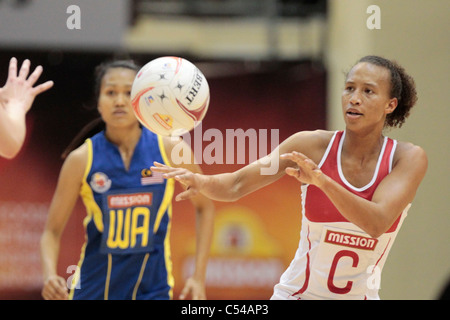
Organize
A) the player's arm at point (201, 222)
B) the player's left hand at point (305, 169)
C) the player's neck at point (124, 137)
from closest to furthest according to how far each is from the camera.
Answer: the player's left hand at point (305, 169)
the player's arm at point (201, 222)
the player's neck at point (124, 137)

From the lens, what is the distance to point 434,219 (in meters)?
5.75

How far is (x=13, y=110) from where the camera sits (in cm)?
359

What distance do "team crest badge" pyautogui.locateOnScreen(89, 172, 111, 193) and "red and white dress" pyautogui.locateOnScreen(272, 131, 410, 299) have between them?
123 centimetres

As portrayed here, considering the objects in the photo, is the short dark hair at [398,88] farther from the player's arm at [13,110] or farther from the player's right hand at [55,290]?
the player's right hand at [55,290]

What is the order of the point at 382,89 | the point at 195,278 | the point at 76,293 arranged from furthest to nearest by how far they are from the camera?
the point at 76,293
the point at 195,278
the point at 382,89

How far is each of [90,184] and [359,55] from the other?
284 centimetres

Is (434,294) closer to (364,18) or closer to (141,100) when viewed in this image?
(364,18)

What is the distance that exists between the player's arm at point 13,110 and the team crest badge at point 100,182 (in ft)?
1.76

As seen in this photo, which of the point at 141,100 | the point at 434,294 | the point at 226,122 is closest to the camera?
the point at 141,100

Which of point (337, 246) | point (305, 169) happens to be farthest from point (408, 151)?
point (305, 169)

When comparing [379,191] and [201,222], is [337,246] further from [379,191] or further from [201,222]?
[201,222]

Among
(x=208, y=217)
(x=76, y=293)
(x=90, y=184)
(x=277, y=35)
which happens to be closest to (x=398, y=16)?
(x=277, y=35)

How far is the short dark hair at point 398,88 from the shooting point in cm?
339

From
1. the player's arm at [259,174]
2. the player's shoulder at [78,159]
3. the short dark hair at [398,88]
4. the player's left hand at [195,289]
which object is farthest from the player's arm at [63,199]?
the short dark hair at [398,88]
